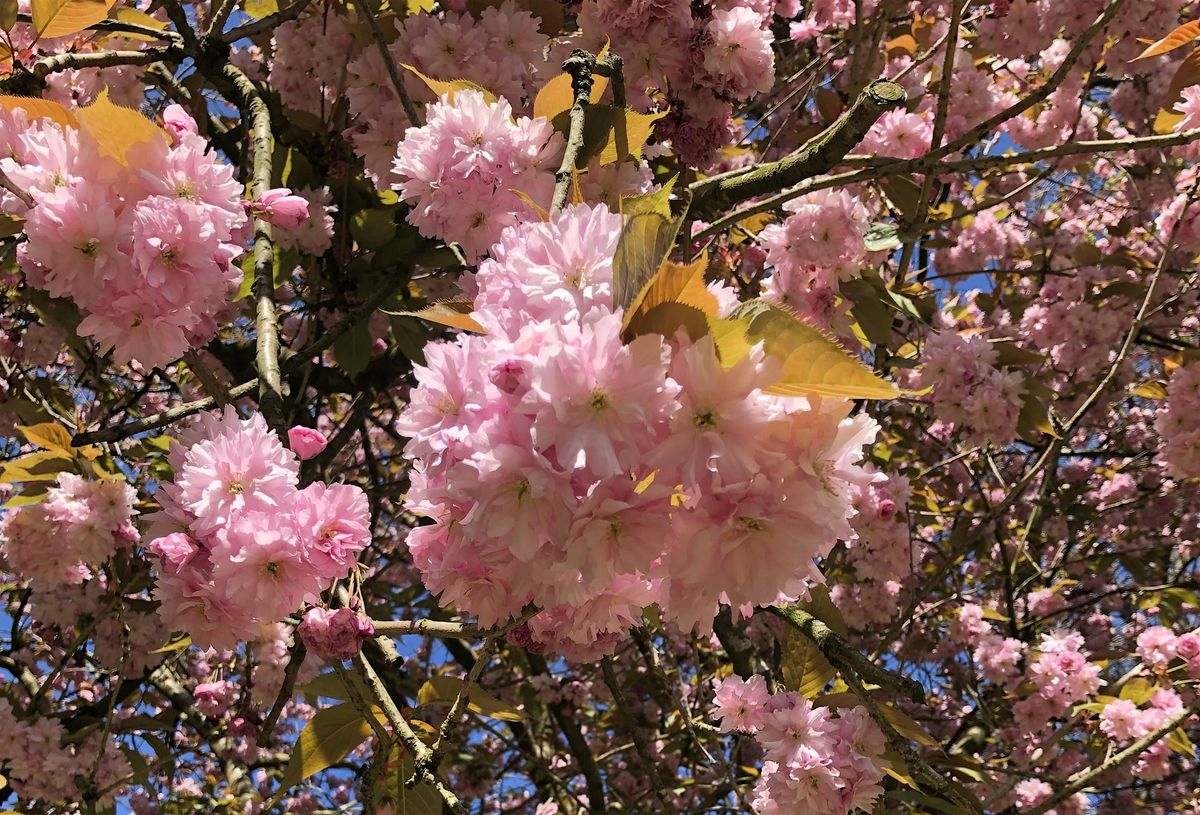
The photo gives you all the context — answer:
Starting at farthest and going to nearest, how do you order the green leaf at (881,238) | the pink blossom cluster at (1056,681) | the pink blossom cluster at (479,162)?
the pink blossom cluster at (1056,681) → the green leaf at (881,238) → the pink blossom cluster at (479,162)

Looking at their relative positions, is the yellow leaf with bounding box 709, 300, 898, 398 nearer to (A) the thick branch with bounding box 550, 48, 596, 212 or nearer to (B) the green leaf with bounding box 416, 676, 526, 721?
(A) the thick branch with bounding box 550, 48, 596, 212

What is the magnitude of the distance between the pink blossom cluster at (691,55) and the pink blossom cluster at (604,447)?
1126mm

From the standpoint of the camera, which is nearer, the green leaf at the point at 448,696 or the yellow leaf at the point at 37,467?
the green leaf at the point at 448,696

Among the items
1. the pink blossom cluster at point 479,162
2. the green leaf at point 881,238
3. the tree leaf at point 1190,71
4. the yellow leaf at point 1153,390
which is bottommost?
the pink blossom cluster at point 479,162

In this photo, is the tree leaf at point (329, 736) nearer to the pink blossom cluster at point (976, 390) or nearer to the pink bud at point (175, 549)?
the pink bud at point (175, 549)

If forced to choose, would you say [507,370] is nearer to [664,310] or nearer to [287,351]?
[664,310]

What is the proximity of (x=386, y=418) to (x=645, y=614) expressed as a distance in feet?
13.9

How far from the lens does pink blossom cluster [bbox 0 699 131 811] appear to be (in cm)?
318

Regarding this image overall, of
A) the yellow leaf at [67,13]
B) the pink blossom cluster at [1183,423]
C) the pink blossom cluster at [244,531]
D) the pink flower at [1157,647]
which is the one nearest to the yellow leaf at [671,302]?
the pink blossom cluster at [244,531]

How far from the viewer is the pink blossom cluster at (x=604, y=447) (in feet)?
2.54

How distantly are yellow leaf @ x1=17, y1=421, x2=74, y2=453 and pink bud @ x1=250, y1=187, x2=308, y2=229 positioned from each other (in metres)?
1.55

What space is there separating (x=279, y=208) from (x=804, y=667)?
1337 mm

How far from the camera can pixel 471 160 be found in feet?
4.15

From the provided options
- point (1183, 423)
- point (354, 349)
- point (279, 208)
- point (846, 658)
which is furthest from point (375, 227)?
point (1183, 423)
